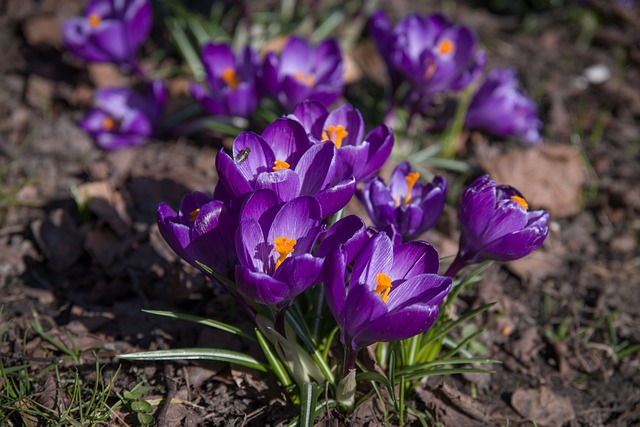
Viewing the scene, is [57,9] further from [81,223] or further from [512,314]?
[512,314]

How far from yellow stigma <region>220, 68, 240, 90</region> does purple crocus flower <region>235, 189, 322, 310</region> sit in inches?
65.6

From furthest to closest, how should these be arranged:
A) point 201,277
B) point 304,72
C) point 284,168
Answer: point 304,72, point 201,277, point 284,168

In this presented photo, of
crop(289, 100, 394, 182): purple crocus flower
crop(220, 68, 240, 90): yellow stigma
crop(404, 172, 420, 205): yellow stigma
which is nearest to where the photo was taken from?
crop(289, 100, 394, 182): purple crocus flower

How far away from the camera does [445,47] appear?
321cm

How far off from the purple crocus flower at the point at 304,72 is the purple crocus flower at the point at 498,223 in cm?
126

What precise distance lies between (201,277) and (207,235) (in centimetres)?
81

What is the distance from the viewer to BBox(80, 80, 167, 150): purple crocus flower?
3.41 m

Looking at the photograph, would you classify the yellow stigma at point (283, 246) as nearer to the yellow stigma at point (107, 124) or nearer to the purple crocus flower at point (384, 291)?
the purple crocus flower at point (384, 291)

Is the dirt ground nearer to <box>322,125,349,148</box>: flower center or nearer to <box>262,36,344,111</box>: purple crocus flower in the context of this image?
<box>262,36,344,111</box>: purple crocus flower

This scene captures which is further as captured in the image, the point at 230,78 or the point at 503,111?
the point at 503,111

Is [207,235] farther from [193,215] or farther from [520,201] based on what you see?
[520,201]

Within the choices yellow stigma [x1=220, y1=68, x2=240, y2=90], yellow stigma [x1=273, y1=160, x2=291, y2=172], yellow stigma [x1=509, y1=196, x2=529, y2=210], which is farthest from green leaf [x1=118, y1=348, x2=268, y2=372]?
yellow stigma [x1=220, y1=68, x2=240, y2=90]

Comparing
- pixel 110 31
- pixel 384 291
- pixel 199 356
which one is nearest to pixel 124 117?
pixel 110 31

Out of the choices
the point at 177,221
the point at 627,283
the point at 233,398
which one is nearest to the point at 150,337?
the point at 233,398
